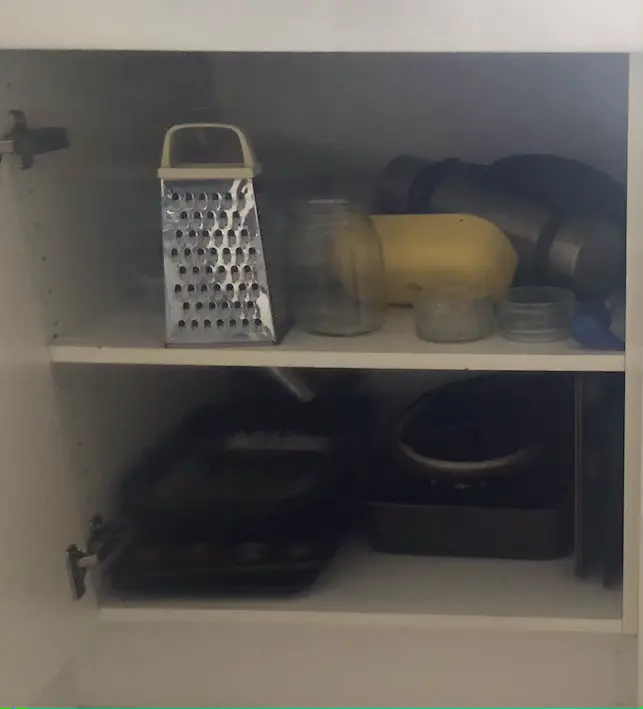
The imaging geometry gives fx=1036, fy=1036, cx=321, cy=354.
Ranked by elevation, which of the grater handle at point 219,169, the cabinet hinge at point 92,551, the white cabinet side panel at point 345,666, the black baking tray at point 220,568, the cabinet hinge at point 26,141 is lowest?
the white cabinet side panel at point 345,666

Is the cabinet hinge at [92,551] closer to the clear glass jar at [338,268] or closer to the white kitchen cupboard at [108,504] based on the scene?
the white kitchen cupboard at [108,504]

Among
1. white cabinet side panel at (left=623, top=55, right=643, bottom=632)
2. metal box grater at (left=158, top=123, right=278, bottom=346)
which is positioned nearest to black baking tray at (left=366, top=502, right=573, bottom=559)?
white cabinet side panel at (left=623, top=55, right=643, bottom=632)

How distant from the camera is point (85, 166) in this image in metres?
0.97

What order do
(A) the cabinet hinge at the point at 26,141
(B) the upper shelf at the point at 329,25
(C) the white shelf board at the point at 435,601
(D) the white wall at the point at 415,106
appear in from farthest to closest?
(D) the white wall at the point at 415,106, (C) the white shelf board at the point at 435,601, (A) the cabinet hinge at the point at 26,141, (B) the upper shelf at the point at 329,25

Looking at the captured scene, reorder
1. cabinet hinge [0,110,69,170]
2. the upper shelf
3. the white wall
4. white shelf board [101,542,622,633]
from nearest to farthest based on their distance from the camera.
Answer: the upper shelf → cabinet hinge [0,110,69,170] → white shelf board [101,542,622,633] → the white wall

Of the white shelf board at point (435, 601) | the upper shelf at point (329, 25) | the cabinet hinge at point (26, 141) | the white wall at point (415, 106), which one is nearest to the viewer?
the upper shelf at point (329, 25)

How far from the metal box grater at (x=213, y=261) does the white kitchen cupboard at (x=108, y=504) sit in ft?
0.08

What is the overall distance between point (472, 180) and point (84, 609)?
55 centimetres

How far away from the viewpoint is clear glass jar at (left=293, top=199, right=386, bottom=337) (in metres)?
0.92

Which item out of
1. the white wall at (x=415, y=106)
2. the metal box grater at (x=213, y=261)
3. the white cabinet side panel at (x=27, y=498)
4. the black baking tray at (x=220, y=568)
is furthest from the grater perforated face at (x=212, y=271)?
the white wall at (x=415, y=106)

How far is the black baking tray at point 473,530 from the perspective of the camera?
3.16 feet

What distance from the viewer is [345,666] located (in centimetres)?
94

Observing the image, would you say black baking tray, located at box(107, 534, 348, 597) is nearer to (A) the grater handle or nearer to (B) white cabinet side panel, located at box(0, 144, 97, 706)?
(B) white cabinet side panel, located at box(0, 144, 97, 706)

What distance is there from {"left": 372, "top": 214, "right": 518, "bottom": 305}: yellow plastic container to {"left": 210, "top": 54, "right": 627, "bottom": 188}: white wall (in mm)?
273
